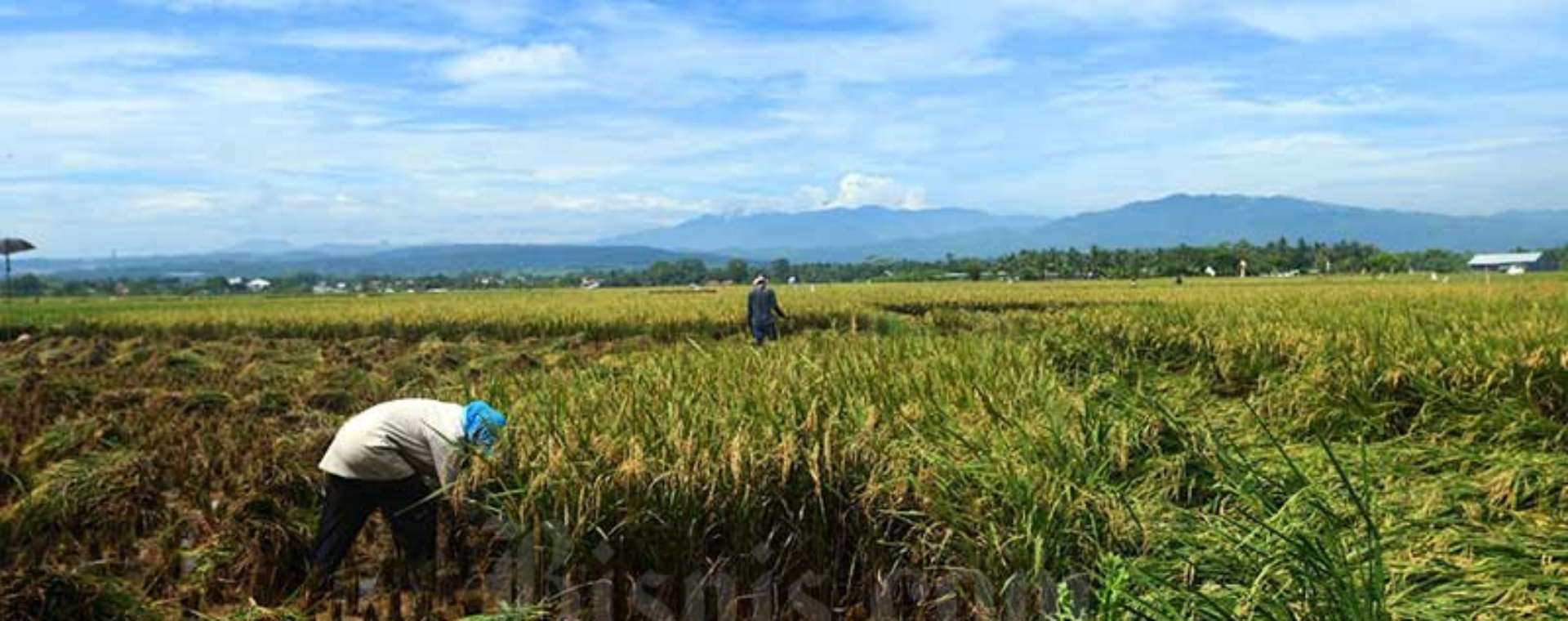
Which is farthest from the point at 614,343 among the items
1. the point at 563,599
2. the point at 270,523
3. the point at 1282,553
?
the point at 1282,553

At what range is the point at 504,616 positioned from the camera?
12.3ft

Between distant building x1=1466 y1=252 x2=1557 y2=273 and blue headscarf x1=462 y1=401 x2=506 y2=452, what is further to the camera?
distant building x1=1466 y1=252 x2=1557 y2=273

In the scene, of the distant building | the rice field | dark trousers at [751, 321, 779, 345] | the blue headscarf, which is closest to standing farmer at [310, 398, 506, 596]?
the blue headscarf

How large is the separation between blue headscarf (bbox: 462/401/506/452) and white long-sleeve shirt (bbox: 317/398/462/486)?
41mm

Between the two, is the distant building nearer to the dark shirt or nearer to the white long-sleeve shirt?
the dark shirt

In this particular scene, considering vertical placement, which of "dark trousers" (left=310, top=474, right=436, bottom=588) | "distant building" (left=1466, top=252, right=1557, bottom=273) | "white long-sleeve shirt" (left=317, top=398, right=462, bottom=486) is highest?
"white long-sleeve shirt" (left=317, top=398, right=462, bottom=486)

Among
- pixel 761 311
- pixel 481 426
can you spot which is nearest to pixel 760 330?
pixel 761 311

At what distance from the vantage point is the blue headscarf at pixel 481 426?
15.0ft

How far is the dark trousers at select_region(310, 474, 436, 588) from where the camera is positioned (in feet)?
15.5

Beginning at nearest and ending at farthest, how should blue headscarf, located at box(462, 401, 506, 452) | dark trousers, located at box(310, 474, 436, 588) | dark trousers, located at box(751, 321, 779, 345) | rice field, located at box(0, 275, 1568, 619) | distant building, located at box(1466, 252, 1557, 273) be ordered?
rice field, located at box(0, 275, 1568, 619) < blue headscarf, located at box(462, 401, 506, 452) < dark trousers, located at box(310, 474, 436, 588) < dark trousers, located at box(751, 321, 779, 345) < distant building, located at box(1466, 252, 1557, 273)

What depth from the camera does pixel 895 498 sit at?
4.34 m

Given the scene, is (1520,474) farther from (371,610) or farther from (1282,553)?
(371,610)

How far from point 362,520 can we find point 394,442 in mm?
431

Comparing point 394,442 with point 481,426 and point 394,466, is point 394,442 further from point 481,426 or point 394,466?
point 481,426
